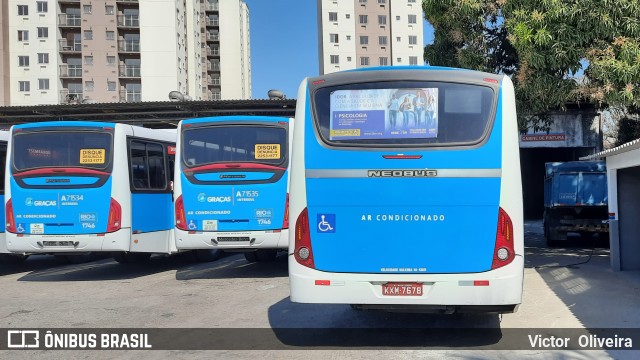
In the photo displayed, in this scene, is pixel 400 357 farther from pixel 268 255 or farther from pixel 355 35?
pixel 355 35

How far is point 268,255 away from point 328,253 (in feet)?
30.7

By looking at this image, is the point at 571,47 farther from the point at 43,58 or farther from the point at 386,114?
the point at 43,58

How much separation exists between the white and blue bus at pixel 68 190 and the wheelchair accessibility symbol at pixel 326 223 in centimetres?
696

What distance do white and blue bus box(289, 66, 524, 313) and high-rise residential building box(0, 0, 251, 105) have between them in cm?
5453

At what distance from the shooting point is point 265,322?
7.90 m

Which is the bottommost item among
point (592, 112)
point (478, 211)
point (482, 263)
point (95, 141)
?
point (482, 263)

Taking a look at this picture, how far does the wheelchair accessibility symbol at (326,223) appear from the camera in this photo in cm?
629

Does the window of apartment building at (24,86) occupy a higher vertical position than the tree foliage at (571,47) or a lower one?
higher

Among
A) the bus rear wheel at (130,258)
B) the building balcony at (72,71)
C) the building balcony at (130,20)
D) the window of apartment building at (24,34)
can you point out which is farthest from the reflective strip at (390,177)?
the window of apartment building at (24,34)

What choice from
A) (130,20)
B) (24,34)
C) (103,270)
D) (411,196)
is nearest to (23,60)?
(24,34)

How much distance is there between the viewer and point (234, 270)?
45.5 feet

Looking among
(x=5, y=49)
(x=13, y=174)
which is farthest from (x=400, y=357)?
(x=5, y=49)

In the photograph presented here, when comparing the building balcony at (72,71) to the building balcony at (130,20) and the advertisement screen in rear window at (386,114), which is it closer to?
the building balcony at (130,20)

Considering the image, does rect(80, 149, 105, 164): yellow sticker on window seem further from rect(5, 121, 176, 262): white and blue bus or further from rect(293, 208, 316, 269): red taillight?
rect(293, 208, 316, 269): red taillight
